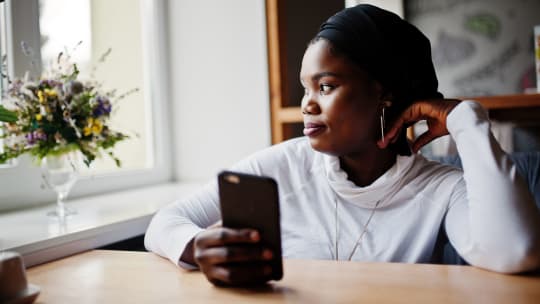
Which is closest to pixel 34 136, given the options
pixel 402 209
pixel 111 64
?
pixel 111 64

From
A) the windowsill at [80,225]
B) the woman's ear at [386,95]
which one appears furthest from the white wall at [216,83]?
the woman's ear at [386,95]

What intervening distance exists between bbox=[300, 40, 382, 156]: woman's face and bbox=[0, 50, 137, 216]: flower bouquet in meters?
0.68

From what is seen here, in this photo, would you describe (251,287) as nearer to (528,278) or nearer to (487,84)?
(528,278)

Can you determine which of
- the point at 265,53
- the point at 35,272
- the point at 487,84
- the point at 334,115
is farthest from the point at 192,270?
the point at 487,84

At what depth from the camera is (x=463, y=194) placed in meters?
1.11

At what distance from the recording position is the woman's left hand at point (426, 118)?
111 cm

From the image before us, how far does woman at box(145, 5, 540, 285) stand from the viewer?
1.03m

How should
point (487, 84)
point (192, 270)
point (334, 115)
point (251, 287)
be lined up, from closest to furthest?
point (251, 287)
point (192, 270)
point (334, 115)
point (487, 84)

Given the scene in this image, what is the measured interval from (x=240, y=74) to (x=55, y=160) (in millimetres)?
888

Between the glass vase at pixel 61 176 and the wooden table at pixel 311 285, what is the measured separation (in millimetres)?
474

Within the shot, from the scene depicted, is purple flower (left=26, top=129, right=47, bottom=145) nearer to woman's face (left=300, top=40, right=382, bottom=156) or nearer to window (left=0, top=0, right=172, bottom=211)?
window (left=0, top=0, right=172, bottom=211)

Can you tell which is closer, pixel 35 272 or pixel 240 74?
pixel 35 272

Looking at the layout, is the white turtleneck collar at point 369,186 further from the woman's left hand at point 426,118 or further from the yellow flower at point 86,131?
the yellow flower at point 86,131

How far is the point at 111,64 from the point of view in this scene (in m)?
2.07
